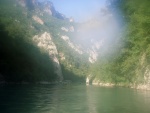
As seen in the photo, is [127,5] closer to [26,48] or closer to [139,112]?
[139,112]

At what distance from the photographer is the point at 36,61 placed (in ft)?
595

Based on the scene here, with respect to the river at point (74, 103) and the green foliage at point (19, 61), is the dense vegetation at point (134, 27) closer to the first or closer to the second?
the river at point (74, 103)

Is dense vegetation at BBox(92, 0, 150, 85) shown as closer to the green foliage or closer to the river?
the river

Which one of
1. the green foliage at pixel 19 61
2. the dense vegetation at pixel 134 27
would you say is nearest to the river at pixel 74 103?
the dense vegetation at pixel 134 27

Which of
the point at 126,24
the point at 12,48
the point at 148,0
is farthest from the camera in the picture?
the point at 12,48

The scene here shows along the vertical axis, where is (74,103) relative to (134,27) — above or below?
below

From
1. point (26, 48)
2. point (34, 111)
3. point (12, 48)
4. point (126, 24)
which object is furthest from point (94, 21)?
point (26, 48)

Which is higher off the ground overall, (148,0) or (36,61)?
(36,61)

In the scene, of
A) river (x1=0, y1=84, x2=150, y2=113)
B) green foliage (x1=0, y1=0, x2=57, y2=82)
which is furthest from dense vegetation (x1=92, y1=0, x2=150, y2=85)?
green foliage (x1=0, y1=0, x2=57, y2=82)

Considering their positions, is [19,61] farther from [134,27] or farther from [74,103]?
[134,27]

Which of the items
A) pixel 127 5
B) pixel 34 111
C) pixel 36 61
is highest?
pixel 36 61

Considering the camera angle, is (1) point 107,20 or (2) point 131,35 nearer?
(2) point 131,35

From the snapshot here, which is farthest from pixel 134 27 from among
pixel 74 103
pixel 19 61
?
pixel 19 61

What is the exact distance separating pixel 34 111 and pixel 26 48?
491ft
